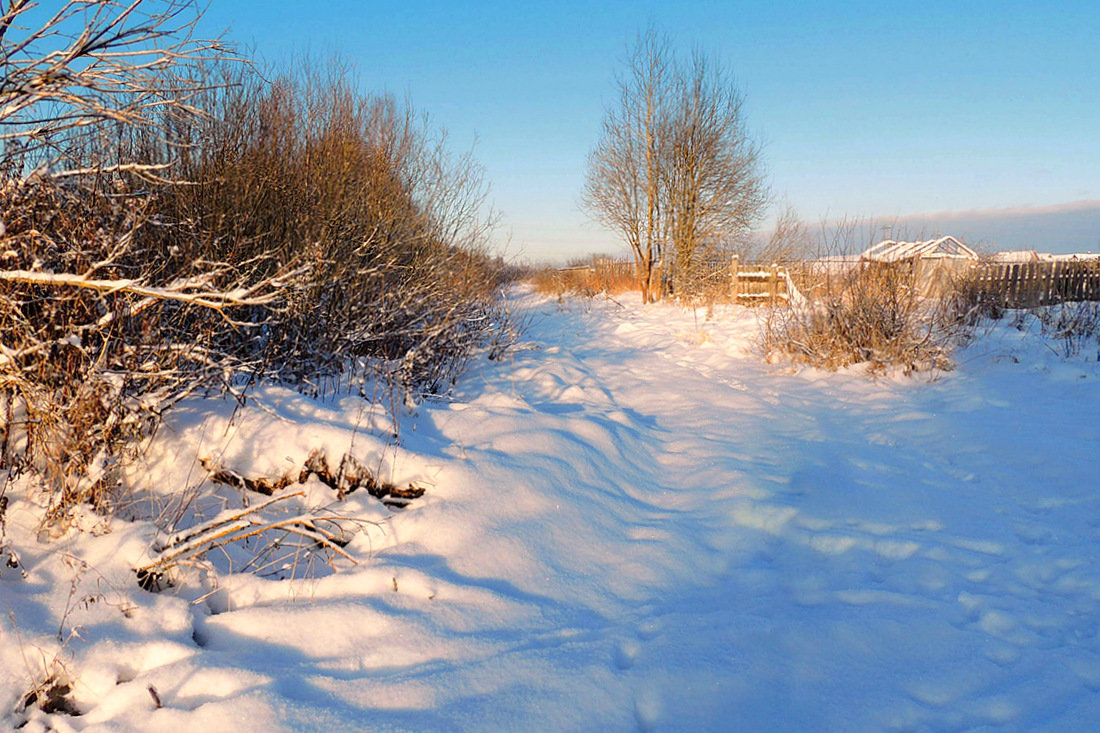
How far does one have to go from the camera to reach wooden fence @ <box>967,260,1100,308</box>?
1230 centimetres

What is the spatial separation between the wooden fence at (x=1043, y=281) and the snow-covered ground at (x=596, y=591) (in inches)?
384

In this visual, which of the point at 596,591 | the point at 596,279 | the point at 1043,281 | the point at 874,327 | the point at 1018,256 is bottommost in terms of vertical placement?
the point at 596,591

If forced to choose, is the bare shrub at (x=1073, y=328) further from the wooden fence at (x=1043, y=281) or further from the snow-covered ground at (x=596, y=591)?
the wooden fence at (x=1043, y=281)

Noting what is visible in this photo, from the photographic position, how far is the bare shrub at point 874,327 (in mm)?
6227

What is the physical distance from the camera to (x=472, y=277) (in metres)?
7.35

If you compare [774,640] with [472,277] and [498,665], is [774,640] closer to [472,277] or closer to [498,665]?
[498,665]

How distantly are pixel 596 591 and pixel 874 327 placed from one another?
5.16 meters

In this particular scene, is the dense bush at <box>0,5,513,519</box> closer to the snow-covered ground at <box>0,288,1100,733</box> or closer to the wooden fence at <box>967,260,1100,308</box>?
the snow-covered ground at <box>0,288,1100,733</box>

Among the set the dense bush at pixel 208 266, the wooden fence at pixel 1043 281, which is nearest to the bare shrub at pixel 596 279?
the wooden fence at pixel 1043 281

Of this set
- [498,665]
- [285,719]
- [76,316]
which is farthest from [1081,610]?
[76,316]

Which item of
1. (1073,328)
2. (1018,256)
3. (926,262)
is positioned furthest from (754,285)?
(1018,256)

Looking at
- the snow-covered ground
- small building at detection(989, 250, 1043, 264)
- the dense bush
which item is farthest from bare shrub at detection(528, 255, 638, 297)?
small building at detection(989, 250, 1043, 264)

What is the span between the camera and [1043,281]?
12766mm

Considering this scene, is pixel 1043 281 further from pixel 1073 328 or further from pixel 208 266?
pixel 208 266
